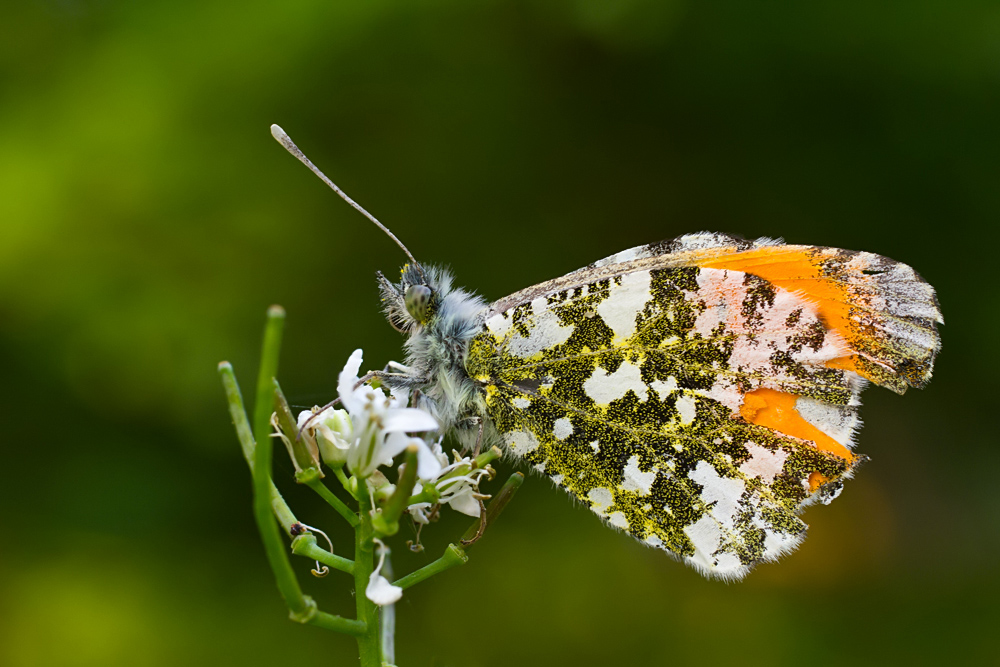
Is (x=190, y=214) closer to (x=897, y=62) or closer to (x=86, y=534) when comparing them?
(x=86, y=534)

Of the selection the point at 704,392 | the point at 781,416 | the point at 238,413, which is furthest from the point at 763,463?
the point at 238,413

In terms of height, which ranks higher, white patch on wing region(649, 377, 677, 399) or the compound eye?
the compound eye

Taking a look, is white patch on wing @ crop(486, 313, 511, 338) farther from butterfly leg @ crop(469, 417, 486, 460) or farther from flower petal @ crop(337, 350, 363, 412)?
flower petal @ crop(337, 350, 363, 412)

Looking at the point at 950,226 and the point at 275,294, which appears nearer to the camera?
the point at 275,294

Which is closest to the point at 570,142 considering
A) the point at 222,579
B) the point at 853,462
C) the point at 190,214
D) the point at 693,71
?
the point at 693,71

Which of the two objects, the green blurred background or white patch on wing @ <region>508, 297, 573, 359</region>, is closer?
white patch on wing @ <region>508, 297, 573, 359</region>

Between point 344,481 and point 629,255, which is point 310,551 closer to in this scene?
point 344,481

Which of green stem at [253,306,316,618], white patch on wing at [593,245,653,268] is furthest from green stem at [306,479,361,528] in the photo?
white patch on wing at [593,245,653,268]
